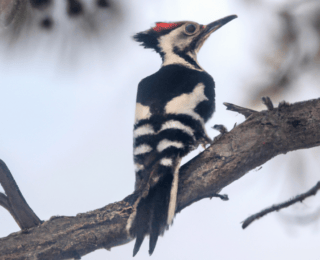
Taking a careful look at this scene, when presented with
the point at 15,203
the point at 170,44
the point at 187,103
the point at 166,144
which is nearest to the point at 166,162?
the point at 166,144

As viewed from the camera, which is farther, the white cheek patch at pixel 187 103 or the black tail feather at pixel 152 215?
the white cheek patch at pixel 187 103

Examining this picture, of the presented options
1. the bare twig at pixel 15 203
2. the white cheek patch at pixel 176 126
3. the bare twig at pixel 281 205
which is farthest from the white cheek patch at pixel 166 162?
the bare twig at pixel 15 203

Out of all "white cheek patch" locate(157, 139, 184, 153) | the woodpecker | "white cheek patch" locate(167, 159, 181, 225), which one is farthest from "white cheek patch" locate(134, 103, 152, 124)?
"white cheek patch" locate(167, 159, 181, 225)

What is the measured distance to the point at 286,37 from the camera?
0.94m

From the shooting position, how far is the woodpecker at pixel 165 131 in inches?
26.1

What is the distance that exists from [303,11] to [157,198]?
77 centimetres

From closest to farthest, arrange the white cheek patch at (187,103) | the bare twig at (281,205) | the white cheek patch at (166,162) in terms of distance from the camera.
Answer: the bare twig at (281,205)
the white cheek patch at (166,162)
the white cheek patch at (187,103)

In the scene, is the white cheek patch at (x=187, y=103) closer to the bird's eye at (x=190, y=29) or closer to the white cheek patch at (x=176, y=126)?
the white cheek patch at (x=176, y=126)

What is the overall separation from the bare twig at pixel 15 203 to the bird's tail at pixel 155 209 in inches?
12.2

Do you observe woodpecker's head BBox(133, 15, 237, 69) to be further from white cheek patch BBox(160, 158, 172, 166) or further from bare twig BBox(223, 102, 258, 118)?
white cheek patch BBox(160, 158, 172, 166)

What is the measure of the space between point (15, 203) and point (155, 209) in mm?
438

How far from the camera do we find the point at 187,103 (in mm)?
844

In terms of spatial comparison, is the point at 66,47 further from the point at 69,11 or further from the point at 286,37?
the point at 286,37

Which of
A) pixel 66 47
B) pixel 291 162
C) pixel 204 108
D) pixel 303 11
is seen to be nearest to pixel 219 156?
pixel 204 108
